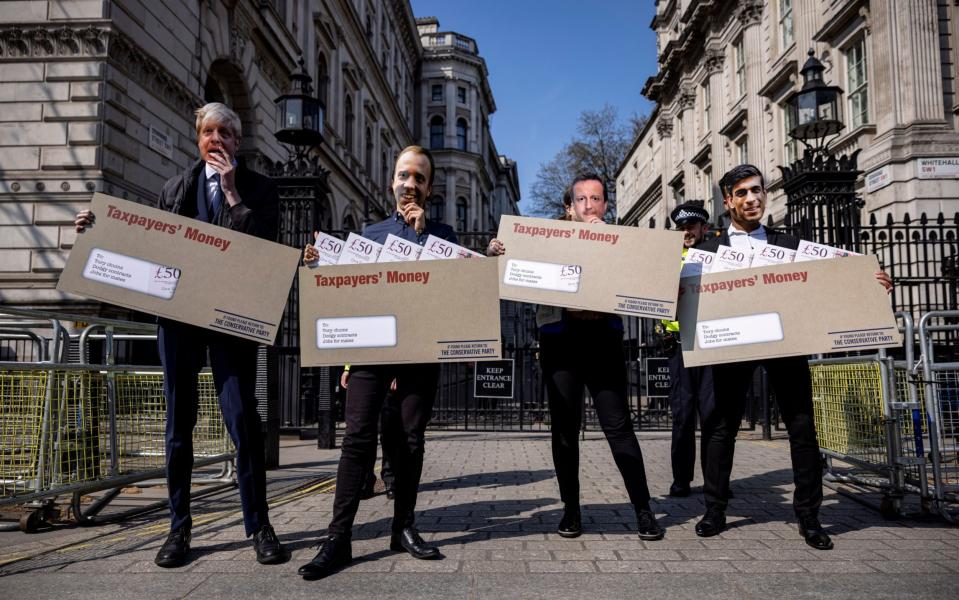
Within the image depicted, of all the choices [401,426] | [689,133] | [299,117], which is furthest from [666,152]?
[401,426]

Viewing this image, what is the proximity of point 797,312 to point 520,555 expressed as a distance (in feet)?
6.56

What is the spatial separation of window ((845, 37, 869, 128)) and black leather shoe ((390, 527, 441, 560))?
17885 mm

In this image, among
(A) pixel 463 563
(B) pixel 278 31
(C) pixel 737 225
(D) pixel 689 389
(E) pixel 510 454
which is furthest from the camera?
(B) pixel 278 31

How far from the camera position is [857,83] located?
58.3ft

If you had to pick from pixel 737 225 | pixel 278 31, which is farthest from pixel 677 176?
pixel 737 225

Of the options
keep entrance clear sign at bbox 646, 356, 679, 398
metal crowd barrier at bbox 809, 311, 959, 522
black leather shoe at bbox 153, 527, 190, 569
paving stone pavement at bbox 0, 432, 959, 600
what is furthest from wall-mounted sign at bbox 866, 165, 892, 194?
black leather shoe at bbox 153, 527, 190, 569

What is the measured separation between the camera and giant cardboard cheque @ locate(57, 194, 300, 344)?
333 cm

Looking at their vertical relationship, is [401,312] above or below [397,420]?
above

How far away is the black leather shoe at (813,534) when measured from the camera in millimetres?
3602

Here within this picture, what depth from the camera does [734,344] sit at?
3775 millimetres

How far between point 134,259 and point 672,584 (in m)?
2.97

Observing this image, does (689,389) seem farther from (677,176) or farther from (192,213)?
(677,176)

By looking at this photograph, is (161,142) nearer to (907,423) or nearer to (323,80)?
(907,423)

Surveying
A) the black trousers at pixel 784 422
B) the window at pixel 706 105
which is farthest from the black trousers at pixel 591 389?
the window at pixel 706 105
